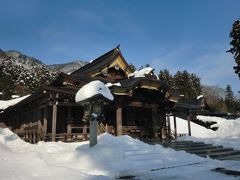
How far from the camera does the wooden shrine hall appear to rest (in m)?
17.0

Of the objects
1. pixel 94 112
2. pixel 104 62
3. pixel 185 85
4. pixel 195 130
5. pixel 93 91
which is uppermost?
pixel 185 85

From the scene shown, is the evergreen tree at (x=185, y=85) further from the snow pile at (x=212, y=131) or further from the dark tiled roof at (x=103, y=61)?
the dark tiled roof at (x=103, y=61)

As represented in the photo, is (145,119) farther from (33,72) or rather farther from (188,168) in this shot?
(33,72)

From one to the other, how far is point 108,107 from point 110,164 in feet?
35.7

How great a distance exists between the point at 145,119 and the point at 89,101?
12.2 m

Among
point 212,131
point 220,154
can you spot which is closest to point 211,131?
point 212,131

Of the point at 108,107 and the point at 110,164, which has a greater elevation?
the point at 108,107

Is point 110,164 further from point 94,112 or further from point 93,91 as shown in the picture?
point 93,91

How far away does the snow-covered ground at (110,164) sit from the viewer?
6.79m

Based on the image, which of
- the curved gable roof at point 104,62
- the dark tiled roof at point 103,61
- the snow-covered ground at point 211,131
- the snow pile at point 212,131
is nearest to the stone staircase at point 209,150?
the curved gable roof at point 104,62

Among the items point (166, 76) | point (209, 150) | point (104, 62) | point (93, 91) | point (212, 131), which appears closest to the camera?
point (93, 91)

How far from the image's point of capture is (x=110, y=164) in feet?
29.4

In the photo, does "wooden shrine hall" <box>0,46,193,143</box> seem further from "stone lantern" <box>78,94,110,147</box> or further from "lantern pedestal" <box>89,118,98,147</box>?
"lantern pedestal" <box>89,118,98,147</box>

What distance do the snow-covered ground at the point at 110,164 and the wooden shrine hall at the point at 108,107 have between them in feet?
17.0
